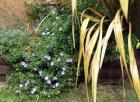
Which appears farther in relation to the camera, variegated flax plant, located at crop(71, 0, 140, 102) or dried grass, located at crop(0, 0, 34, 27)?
dried grass, located at crop(0, 0, 34, 27)

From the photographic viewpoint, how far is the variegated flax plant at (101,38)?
336 centimetres

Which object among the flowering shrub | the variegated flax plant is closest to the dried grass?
the flowering shrub

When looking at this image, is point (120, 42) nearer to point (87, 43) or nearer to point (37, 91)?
point (87, 43)

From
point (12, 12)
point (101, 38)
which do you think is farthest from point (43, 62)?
point (12, 12)

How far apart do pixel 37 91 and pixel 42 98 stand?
8cm

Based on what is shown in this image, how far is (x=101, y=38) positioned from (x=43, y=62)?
0.66 m

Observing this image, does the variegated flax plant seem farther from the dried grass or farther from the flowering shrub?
the dried grass

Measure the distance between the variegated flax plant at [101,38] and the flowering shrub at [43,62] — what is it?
231 millimetres

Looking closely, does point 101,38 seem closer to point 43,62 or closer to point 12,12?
point 43,62

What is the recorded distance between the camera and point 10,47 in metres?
4.02

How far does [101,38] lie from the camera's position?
11.6 feet

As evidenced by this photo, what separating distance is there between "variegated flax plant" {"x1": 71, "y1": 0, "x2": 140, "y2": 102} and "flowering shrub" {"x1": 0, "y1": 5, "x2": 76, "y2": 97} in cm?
23

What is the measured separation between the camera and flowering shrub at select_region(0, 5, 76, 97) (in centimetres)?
388

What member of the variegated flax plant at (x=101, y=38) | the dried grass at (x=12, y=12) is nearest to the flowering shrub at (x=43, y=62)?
the variegated flax plant at (x=101, y=38)
